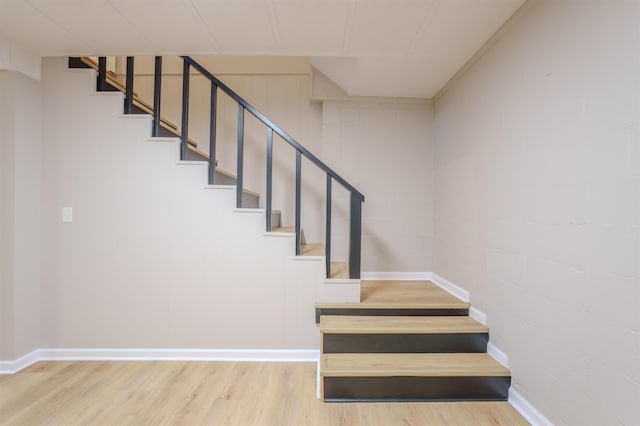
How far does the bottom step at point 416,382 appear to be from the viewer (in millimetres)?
1963

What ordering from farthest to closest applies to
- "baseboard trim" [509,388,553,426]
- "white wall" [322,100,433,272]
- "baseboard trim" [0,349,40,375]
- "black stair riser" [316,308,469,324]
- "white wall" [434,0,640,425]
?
"white wall" [322,100,433,272], "black stair riser" [316,308,469,324], "baseboard trim" [0,349,40,375], "baseboard trim" [509,388,553,426], "white wall" [434,0,640,425]

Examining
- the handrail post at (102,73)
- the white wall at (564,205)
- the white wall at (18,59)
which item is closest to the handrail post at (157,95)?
the handrail post at (102,73)

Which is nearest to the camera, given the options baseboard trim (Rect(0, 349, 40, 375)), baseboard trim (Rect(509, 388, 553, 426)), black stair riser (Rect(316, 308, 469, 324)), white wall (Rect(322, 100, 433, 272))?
baseboard trim (Rect(509, 388, 553, 426))

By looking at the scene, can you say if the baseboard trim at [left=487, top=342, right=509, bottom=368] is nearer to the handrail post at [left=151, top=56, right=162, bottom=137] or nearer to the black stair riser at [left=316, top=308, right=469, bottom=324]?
the black stair riser at [left=316, top=308, right=469, bottom=324]

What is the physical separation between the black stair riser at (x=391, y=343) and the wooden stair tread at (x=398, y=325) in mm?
41

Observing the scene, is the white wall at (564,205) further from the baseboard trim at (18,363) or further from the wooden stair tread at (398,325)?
the baseboard trim at (18,363)

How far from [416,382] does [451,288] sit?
1070 mm

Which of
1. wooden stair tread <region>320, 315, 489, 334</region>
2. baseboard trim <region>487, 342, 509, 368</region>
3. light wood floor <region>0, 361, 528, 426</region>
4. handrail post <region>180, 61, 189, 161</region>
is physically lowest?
light wood floor <region>0, 361, 528, 426</region>

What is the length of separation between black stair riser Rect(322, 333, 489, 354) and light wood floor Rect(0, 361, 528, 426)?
322 millimetres

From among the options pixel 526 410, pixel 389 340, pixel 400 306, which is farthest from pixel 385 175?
pixel 526 410

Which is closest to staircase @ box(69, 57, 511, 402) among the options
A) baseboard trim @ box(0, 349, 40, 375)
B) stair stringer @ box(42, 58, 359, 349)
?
stair stringer @ box(42, 58, 359, 349)

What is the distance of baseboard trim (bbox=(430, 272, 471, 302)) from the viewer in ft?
8.37

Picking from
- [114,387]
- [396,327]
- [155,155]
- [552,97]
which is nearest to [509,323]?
[396,327]

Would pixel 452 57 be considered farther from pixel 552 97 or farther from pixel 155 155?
pixel 155 155
